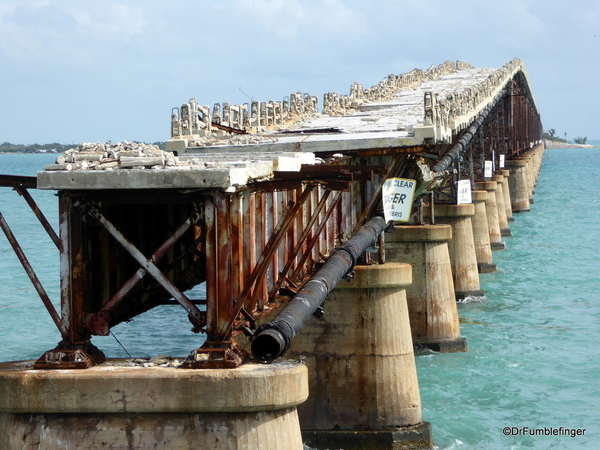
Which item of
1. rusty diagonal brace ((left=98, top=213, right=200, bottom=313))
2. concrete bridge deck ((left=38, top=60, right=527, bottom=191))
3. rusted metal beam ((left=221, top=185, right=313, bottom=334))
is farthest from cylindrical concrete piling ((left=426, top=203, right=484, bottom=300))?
rusty diagonal brace ((left=98, top=213, right=200, bottom=313))

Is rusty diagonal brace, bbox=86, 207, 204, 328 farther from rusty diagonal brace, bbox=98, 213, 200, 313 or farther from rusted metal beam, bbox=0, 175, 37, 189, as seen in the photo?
rusted metal beam, bbox=0, 175, 37, 189

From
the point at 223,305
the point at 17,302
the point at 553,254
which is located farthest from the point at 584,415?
the point at 553,254

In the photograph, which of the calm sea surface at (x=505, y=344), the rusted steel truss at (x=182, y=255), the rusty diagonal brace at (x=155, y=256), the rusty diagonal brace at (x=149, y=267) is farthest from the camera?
the calm sea surface at (x=505, y=344)

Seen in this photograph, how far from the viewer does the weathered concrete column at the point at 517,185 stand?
82.9m

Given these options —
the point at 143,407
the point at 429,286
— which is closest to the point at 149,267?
the point at 143,407

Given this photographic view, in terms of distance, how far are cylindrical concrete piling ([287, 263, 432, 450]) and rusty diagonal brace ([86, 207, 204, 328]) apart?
967 cm

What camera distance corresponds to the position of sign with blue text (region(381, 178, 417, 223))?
71.9 ft

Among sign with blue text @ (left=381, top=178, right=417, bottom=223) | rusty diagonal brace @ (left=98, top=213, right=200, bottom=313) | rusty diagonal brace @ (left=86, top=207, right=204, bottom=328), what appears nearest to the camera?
rusty diagonal brace @ (left=98, top=213, right=200, bottom=313)

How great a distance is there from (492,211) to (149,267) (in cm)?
4651

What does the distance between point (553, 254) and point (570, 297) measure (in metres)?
16.2

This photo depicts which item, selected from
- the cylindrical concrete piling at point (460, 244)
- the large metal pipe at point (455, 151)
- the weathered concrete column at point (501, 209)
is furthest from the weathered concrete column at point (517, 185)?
the cylindrical concrete piling at point (460, 244)

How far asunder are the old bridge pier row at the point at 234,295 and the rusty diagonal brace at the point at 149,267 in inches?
0.7

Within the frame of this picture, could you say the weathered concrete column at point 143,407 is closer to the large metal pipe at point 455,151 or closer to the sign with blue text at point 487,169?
the large metal pipe at point 455,151

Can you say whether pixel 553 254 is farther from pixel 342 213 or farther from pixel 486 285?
pixel 342 213
